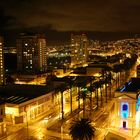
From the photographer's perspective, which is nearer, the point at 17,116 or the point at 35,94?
the point at 17,116

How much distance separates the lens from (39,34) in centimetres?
15162

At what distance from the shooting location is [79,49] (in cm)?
18962

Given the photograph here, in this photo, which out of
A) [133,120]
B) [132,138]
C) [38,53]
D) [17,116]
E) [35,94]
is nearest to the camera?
[132,138]

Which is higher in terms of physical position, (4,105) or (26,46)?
(26,46)

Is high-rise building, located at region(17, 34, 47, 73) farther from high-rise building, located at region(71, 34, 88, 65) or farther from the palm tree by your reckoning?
the palm tree

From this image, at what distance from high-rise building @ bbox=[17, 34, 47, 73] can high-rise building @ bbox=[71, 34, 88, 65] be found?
133ft

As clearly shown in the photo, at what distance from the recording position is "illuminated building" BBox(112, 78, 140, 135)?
161ft

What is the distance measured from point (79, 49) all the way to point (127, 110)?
464ft

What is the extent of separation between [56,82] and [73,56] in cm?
11089

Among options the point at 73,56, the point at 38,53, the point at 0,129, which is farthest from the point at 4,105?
the point at 73,56

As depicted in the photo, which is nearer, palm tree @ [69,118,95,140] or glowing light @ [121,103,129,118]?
palm tree @ [69,118,95,140]

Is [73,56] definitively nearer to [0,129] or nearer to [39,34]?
[39,34]

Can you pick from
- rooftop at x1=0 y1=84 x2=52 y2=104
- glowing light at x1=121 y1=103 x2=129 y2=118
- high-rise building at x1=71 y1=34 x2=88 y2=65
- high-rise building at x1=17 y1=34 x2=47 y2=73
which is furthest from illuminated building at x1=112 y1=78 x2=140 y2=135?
high-rise building at x1=71 y1=34 x2=88 y2=65

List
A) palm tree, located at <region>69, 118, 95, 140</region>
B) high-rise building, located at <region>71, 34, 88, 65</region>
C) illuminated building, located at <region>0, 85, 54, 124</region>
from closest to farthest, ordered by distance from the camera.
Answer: palm tree, located at <region>69, 118, 95, 140</region> < illuminated building, located at <region>0, 85, 54, 124</region> < high-rise building, located at <region>71, 34, 88, 65</region>
